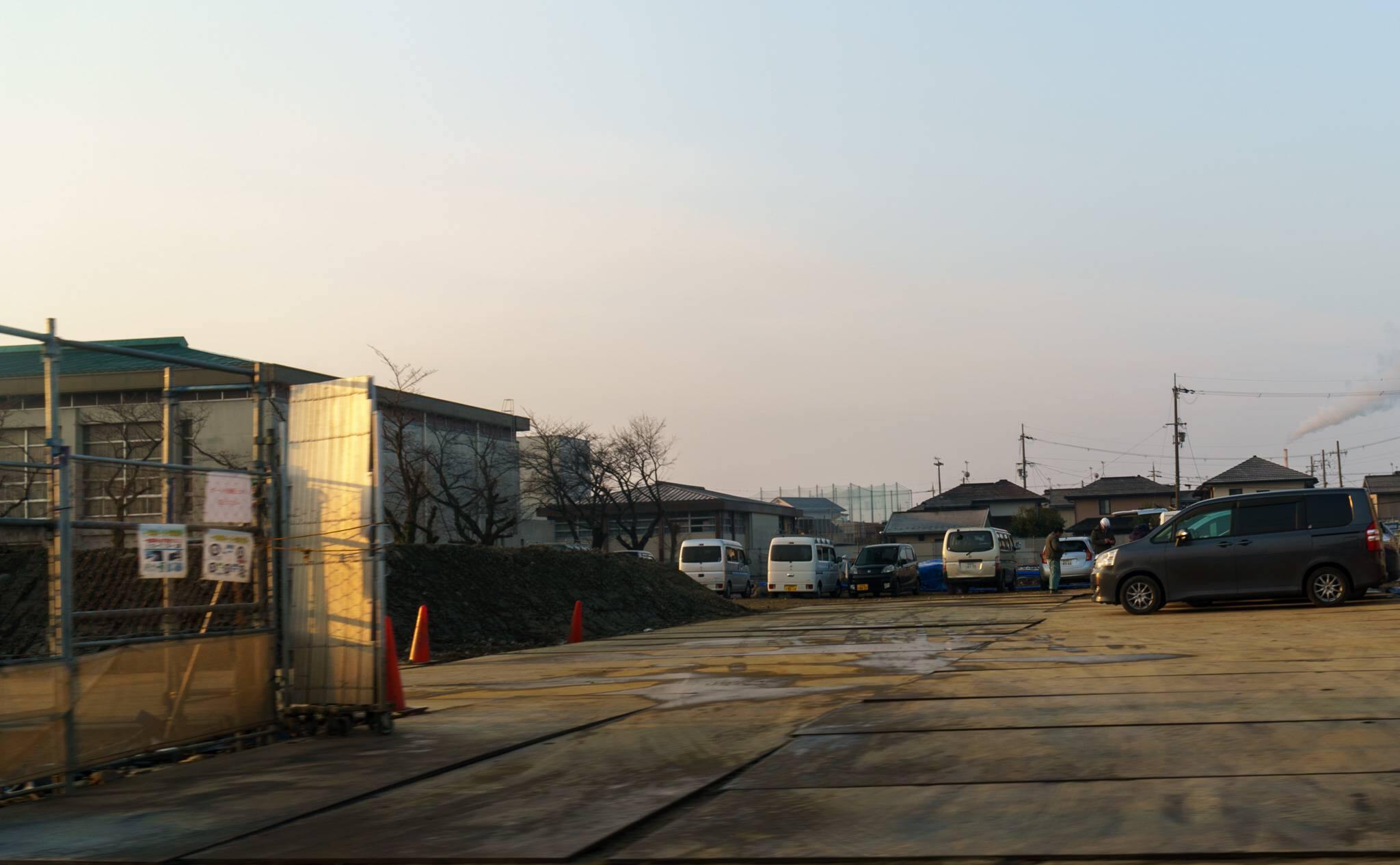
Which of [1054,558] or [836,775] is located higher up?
[1054,558]

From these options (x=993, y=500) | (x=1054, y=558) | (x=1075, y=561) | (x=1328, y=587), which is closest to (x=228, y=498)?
(x=1328, y=587)

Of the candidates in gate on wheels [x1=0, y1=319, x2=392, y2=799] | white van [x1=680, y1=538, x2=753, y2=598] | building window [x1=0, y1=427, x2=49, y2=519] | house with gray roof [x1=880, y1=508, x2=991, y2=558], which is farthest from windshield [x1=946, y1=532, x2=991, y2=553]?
house with gray roof [x1=880, y1=508, x2=991, y2=558]

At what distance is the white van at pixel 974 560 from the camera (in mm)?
36625

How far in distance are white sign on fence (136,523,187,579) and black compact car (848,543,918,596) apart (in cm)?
3053

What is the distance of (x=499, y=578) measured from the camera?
2548 cm

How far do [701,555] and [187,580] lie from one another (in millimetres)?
32347

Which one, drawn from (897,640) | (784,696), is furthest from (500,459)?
(784,696)

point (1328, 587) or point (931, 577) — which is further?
point (931, 577)

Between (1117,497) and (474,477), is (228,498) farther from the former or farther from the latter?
(1117,497)

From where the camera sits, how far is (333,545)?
31.0 feet

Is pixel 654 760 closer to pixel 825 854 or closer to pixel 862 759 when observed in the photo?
pixel 862 759

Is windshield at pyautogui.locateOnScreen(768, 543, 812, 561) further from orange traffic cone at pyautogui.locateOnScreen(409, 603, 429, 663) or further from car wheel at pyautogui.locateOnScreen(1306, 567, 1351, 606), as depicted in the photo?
orange traffic cone at pyautogui.locateOnScreen(409, 603, 429, 663)

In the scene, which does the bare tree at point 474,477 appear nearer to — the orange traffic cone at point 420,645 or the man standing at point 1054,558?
the man standing at point 1054,558

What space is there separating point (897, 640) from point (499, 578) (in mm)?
11187
